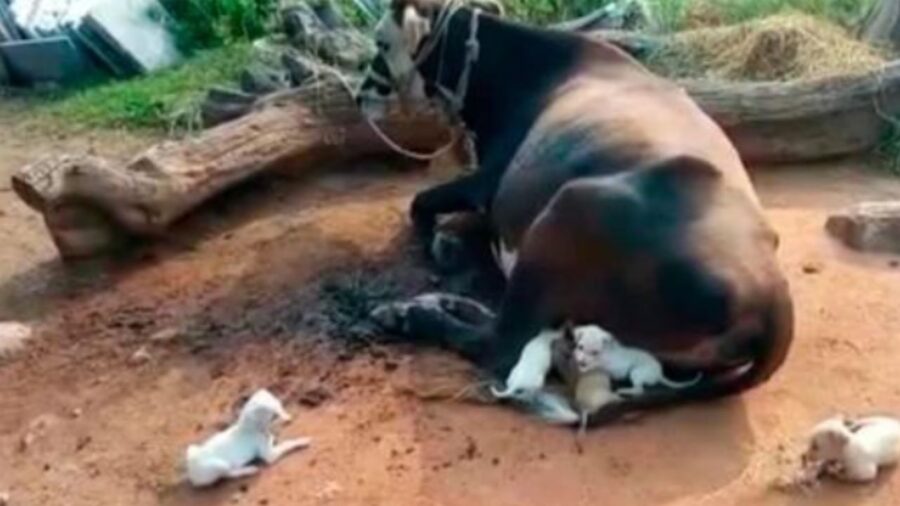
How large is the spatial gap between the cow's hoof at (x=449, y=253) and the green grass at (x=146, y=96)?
210 cm

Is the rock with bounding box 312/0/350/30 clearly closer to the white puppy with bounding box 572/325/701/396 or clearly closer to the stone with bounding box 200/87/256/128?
the stone with bounding box 200/87/256/128

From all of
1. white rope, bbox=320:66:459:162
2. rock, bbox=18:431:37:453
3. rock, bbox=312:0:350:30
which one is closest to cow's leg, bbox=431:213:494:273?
white rope, bbox=320:66:459:162

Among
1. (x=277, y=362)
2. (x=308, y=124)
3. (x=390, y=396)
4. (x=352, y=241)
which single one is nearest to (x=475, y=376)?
(x=390, y=396)

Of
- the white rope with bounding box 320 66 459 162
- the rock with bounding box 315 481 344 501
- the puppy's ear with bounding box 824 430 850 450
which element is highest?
the puppy's ear with bounding box 824 430 850 450

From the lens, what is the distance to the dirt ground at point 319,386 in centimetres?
417

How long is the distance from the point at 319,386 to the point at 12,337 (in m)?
1.11

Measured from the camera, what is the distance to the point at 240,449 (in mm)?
4203

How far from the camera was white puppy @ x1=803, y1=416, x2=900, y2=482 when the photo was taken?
4078 millimetres

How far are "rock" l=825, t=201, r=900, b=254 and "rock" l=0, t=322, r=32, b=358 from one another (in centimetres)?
280

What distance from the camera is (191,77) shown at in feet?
25.9

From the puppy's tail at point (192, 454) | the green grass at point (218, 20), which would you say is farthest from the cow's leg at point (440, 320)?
the green grass at point (218, 20)

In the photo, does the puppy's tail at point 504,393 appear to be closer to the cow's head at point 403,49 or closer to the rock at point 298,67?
the cow's head at point 403,49

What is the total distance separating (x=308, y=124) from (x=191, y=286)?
1.09 metres

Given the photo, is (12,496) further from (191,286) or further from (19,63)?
(19,63)
